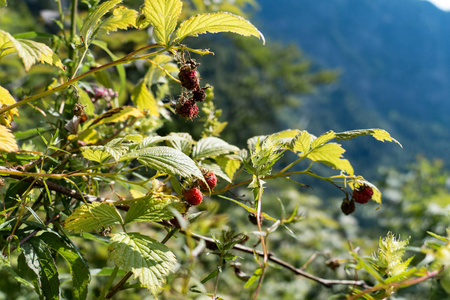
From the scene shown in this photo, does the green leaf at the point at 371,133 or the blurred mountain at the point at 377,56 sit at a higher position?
the blurred mountain at the point at 377,56

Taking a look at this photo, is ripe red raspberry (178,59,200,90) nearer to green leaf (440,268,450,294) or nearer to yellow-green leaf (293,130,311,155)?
yellow-green leaf (293,130,311,155)

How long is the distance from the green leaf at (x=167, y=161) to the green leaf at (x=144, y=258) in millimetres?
72

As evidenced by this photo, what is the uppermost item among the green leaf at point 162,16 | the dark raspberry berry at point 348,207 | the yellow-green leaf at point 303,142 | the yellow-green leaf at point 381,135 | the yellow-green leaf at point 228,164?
the yellow-green leaf at point 381,135

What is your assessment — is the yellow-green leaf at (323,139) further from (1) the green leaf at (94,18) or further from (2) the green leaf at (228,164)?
(1) the green leaf at (94,18)

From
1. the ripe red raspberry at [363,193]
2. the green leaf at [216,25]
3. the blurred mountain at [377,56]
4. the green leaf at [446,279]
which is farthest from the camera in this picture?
the blurred mountain at [377,56]

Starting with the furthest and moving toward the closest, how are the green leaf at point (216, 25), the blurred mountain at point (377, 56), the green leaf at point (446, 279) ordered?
1. the blurred mountain at point (377, 56)
2. the green leaf at point (216, 25)
3. the green leaf at point (446, 279)

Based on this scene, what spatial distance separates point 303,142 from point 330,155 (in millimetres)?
45

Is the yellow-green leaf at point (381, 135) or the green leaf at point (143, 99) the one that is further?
the green leaf at point (143, 99)

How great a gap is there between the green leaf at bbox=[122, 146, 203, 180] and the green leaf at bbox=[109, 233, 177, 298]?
72 millimetres

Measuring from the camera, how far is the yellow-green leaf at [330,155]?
40cm

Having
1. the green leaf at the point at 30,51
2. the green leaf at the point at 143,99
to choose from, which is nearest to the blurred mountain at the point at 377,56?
the green leaf at the point at 143,99

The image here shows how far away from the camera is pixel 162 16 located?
0.99 ft

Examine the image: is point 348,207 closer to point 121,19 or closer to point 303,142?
point 303,142

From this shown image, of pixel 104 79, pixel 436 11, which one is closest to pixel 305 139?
pixel 104 79
